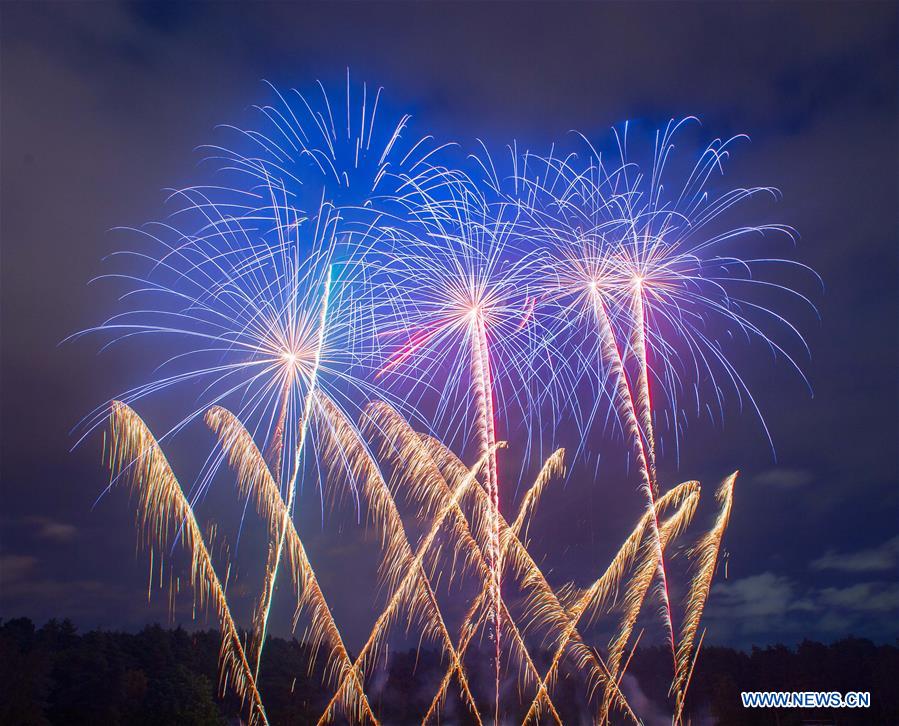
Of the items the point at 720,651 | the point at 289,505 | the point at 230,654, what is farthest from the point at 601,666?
the point at 720,651

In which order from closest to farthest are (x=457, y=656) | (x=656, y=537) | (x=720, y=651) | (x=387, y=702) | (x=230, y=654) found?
(x=457, y=656)
(x=656, y=537)
(x=230, y=654)
(x=720, y=651)
(x=387, y=702)

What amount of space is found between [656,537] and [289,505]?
39.1 feet

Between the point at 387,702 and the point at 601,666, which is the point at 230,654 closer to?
the point at 387,702

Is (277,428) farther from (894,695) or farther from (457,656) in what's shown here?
(894,695)

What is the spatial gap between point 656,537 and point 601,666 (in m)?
6.97

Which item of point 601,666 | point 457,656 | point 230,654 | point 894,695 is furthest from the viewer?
point 230,654

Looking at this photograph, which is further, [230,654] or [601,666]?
[230,654]

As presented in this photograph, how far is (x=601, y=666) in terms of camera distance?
92.3 ft

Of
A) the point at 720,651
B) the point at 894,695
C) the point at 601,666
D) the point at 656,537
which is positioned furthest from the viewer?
the point at 720,651

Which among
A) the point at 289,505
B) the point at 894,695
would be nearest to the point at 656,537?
the point at 289,505

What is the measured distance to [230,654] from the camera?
248ft

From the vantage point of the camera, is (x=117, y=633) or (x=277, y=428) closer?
(x=277, y=428)

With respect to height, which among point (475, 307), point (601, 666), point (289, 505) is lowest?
point (601, 666)

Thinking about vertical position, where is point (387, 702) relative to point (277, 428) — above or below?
below
